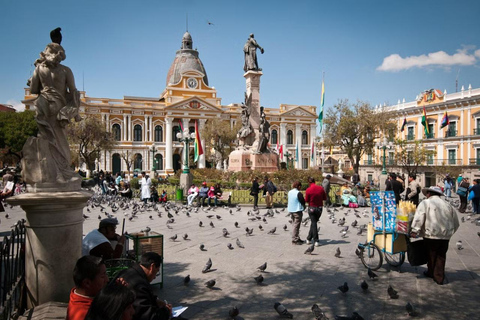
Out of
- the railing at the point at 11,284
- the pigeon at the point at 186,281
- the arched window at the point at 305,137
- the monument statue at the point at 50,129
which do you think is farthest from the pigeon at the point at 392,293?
the arched window at the point at 305,137

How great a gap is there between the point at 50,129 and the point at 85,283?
1.67 metres

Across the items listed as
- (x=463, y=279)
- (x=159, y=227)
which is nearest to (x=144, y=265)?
(x=463, y=279)

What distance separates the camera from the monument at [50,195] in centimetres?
348

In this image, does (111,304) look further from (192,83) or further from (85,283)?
(192,83)

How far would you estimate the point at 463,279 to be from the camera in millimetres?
5746

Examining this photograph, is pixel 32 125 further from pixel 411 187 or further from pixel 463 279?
pixel 463 279

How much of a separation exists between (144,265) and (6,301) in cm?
128

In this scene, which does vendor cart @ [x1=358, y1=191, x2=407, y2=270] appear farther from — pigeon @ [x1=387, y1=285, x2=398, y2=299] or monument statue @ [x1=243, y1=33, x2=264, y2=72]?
monument statue @ [x1=243, y1=33, x2=264, y2=72]

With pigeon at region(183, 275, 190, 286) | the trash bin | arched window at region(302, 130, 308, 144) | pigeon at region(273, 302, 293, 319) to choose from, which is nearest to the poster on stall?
pigeon at region(273, 302, 293, 319)

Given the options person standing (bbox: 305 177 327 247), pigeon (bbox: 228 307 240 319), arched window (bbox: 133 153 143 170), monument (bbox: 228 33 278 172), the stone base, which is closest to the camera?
pigeon (bbox: 228 307 240 319)

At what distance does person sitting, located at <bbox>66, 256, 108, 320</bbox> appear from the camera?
9.05 ft

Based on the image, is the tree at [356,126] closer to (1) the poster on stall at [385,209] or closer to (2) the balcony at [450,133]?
(2) the balcony at [450,133]

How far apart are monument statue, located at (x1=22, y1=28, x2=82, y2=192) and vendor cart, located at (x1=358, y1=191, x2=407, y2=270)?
4.58 m

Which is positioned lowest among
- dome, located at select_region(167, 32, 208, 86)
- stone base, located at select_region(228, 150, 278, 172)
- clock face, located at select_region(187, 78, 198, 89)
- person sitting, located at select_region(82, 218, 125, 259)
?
person sitting, located at select_region(82, 218, 125, 259)
